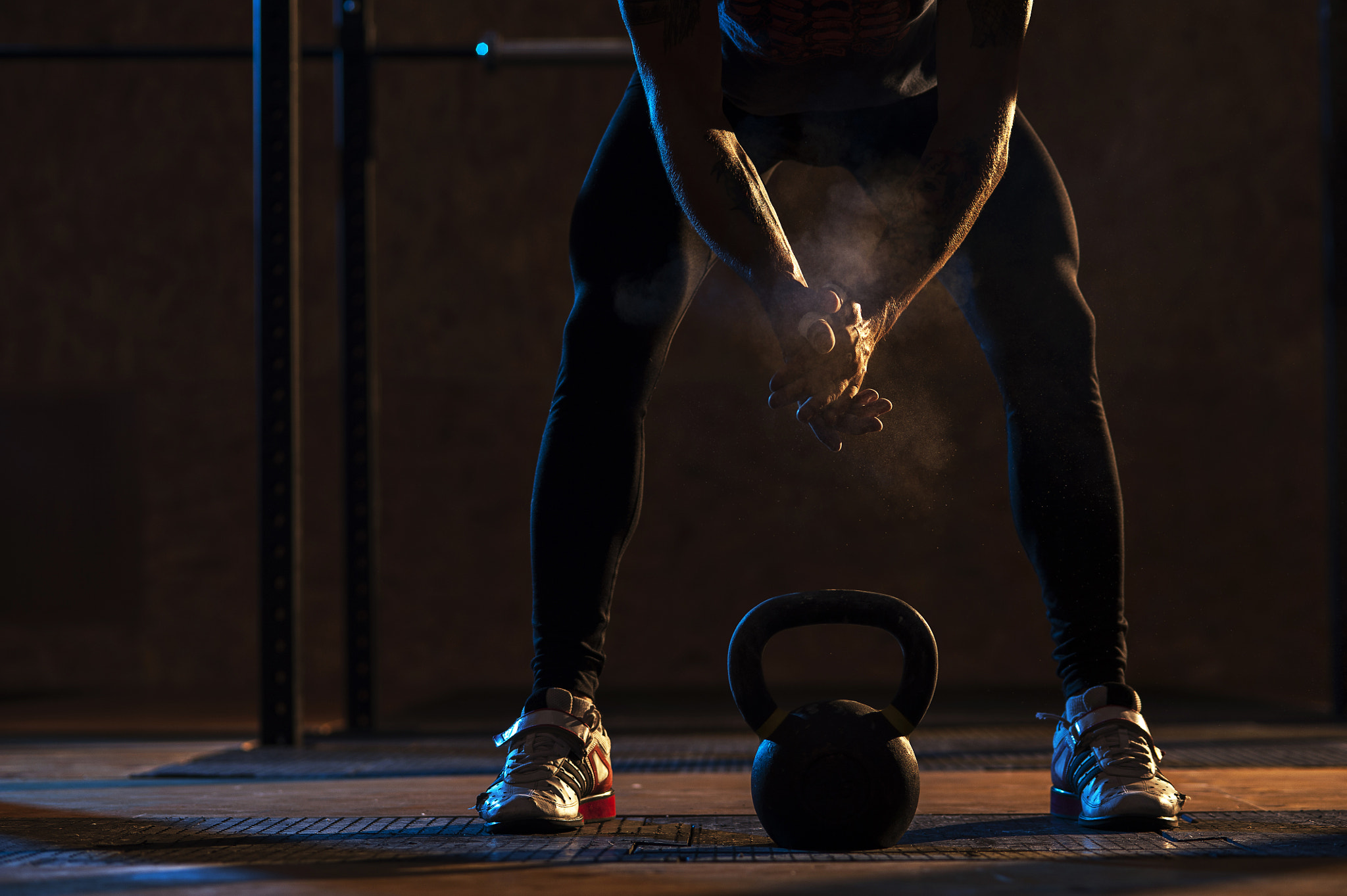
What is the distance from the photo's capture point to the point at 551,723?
1.07 m

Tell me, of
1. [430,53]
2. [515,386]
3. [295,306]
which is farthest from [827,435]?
[515,386]

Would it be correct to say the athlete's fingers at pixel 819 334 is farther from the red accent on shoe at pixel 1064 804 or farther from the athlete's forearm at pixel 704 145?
the red accent on shoe at pixel 1064 804

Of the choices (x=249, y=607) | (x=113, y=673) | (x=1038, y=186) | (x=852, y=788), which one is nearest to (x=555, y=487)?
(x=852, y=788)

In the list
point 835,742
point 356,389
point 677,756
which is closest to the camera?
point 835,742

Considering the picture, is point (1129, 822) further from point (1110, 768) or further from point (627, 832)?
point (627, 832)

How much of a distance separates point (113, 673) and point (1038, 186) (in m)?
4.03

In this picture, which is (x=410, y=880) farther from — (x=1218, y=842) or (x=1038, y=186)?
(x=1038, y=186)

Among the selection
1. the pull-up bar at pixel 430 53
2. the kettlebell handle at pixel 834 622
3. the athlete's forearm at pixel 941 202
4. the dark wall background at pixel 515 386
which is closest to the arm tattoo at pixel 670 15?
the athlete's forearm at pixel 941 202

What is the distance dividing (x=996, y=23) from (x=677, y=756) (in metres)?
1.23

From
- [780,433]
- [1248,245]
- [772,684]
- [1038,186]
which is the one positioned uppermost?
[1248,245]

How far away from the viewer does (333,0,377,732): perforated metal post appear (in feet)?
8.21

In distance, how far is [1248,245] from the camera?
4.18 metres

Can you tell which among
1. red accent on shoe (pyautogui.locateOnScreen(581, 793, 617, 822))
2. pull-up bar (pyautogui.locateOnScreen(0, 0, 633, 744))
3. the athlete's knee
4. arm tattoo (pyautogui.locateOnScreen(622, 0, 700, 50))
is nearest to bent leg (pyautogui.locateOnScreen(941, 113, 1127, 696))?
the athlete's knee

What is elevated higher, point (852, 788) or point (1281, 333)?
point (1281, 333)
